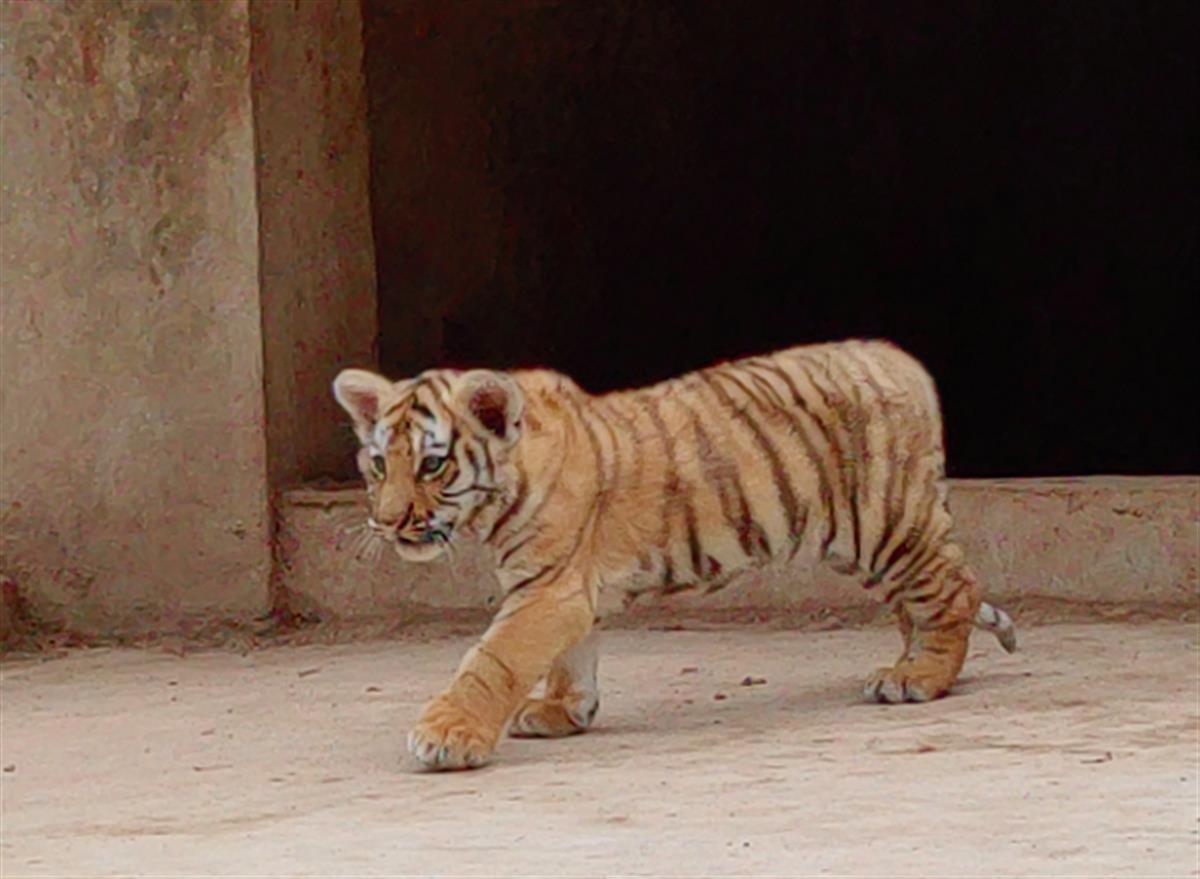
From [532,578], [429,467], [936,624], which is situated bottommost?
[936,624]

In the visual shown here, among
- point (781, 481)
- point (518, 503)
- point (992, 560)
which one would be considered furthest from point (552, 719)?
point (992, 560)

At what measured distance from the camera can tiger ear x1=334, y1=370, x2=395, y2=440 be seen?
17.1 feet

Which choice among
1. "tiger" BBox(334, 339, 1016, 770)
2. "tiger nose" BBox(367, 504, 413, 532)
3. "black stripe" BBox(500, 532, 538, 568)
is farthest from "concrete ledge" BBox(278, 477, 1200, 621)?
"tiger nose" BBox(367, 504, 413, 532)

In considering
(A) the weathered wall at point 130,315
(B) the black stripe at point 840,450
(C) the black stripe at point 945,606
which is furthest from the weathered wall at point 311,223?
(C) the black stripe at point 945,606

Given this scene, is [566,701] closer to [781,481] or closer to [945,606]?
[781,481]

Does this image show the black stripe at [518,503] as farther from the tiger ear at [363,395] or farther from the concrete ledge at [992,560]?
the concrete ledge at [992,560]

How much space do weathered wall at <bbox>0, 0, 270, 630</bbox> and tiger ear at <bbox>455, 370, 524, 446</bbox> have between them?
2.07m

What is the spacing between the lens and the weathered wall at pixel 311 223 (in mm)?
7219

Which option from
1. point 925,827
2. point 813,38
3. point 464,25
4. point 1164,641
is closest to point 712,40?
point 813,38

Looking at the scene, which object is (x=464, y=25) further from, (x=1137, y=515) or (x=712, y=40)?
(x=1137, y=515)

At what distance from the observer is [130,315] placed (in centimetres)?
710

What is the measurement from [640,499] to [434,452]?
0.50 m

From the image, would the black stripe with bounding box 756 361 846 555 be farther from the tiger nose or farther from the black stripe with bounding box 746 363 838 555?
the tiger nose

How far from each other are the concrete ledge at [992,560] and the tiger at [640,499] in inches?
36.9
